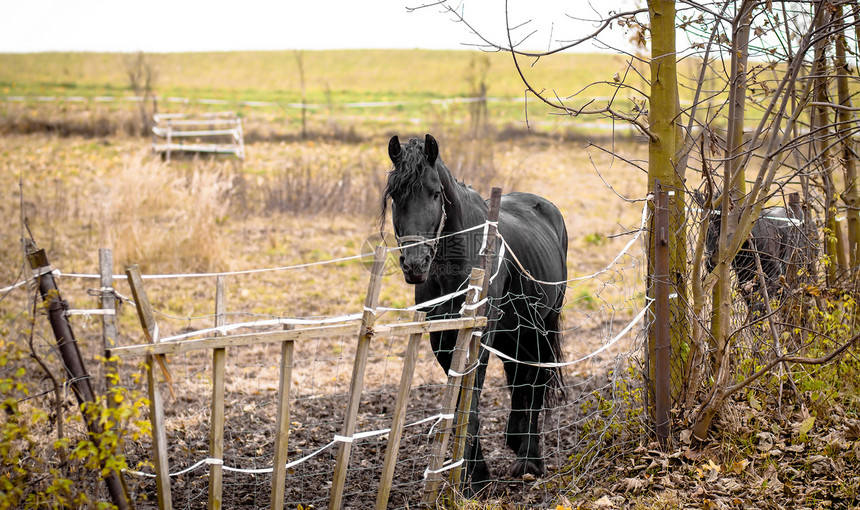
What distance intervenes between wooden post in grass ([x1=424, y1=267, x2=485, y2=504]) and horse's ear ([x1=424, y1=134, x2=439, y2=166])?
2.78ft

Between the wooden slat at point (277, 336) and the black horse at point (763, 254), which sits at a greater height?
→ the black horse at point (763, 254)

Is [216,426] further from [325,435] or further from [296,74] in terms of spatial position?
[296,74]

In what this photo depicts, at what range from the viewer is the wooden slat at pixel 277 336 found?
2.81 metres

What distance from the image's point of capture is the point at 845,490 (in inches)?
140

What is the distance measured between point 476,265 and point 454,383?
102 centimetres

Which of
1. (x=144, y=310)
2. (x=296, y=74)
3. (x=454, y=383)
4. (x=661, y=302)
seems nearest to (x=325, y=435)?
(x=454, y=383)

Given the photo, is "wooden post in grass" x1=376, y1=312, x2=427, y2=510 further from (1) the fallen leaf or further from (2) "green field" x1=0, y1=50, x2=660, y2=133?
(2) "green field" x1=0, y1=50, x2=660, y2=133

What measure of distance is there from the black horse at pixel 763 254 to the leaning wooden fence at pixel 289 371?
6.38ft

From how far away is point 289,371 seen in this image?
125 inches

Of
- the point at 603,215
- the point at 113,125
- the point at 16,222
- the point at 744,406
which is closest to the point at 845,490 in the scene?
the point at 744,406

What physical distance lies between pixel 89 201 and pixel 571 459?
13.2m

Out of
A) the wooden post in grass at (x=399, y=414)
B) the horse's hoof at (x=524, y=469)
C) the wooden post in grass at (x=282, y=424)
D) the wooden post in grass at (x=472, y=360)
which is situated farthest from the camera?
the horse's hoof at (x=524, y=469)

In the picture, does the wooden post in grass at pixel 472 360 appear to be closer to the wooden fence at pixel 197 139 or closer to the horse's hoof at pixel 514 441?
the horse's hoof at pixel 514 441

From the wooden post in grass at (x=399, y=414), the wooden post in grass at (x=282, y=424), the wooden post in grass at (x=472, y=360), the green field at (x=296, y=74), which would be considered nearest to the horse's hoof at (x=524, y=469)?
the wooden post in grass at (x=472, y=360)
